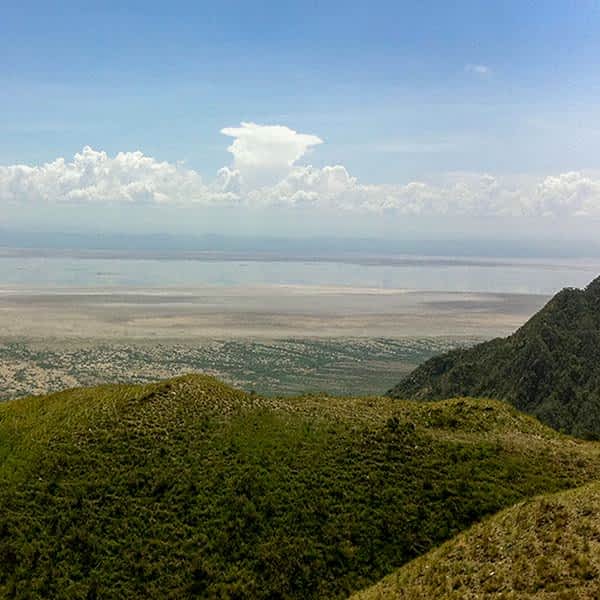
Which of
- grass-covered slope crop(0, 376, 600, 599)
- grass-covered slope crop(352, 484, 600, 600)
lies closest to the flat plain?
grass-covered slope crop(0, 376, 600, 599)

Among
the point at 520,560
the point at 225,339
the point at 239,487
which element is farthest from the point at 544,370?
the point at 225,339

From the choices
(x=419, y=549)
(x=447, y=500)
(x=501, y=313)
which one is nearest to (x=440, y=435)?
(x=447, y=500)

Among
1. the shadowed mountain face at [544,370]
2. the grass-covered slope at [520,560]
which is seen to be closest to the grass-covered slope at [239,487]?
the grass-covered slope at [520,560]

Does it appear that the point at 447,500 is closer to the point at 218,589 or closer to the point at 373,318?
the point at 218,589

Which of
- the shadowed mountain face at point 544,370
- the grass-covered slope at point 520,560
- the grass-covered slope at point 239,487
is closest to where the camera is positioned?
the grass-covered slope at point 520,560

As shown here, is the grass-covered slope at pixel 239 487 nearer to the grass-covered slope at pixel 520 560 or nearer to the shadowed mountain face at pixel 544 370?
the grass-covered slope at pixel 520 560

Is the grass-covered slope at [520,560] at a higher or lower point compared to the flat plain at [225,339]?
higher

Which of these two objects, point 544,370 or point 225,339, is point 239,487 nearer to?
point 544,370
